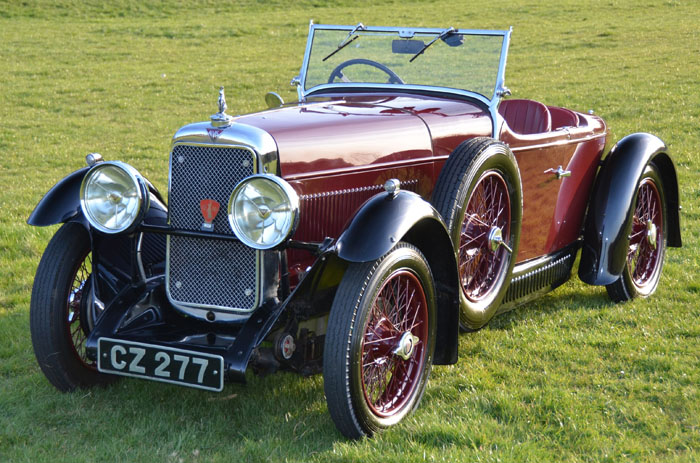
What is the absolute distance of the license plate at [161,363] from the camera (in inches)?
130

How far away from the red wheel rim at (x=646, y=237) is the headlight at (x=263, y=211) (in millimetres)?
2784

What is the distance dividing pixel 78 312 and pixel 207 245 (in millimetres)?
947

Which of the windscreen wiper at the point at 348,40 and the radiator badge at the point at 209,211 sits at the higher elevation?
the windscreen wiper at the point at 348,40

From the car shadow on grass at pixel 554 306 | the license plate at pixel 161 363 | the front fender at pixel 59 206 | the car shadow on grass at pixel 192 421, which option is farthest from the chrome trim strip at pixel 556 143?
the front fender at pixel 59 206

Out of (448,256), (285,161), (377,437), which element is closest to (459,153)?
(448,256)

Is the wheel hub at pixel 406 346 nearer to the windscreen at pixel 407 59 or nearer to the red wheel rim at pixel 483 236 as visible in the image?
the red wheel rim at pixel 483 236

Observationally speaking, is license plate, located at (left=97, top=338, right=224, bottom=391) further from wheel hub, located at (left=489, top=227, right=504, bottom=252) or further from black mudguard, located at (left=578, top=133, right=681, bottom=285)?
black mudguard, located at (left=578, top=133, right=681, bottom=285)

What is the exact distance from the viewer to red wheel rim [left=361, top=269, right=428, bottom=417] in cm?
353

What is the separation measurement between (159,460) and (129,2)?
21741mm

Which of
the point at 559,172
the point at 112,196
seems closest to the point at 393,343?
the point at 112,196

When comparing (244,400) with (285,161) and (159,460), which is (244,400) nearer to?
(159,460)

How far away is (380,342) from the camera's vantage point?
3568mm

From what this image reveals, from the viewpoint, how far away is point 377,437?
343 cm

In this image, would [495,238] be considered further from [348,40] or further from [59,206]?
[59,206]
